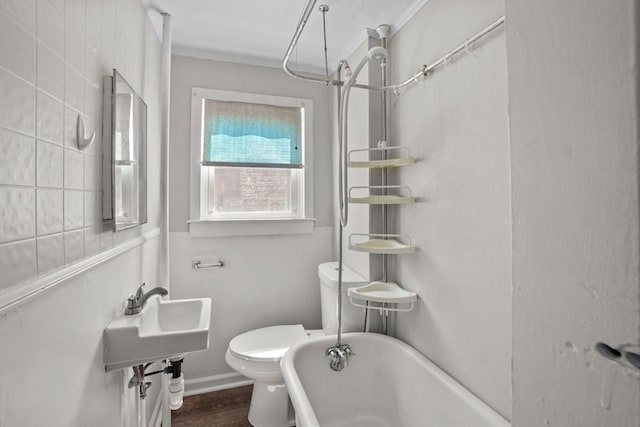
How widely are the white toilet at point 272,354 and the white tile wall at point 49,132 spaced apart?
0.92 metres

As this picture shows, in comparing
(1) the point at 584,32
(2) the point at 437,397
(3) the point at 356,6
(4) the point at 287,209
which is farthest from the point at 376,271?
(1) the point at 584,32

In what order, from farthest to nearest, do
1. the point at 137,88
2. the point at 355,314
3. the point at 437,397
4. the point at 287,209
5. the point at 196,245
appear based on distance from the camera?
1. the point at 287,209
2. the point at 196,245
3. the point at 355,314
4. the point at 137,88
5. the point at 437,397

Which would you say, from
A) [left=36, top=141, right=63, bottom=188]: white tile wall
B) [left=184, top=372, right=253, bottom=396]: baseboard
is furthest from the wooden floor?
[left=36, top=141, right=63, bottom=188]: white tile wall

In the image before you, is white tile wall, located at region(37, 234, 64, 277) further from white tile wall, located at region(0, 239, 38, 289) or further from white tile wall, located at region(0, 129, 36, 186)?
white tile wall, located at region(0, 129, 36, 186)

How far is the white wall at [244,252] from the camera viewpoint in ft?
6.48

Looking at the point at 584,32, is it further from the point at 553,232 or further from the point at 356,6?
the point at 356,6

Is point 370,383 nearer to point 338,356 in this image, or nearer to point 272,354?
point 338,356

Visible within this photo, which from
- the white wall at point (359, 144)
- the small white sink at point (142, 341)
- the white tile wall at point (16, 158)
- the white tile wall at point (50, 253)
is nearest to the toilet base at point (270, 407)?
the small white sink at point (142, 341)

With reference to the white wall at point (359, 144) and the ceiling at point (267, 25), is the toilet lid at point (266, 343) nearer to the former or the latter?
the white wall at point (359, 144)

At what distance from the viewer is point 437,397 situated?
124cm

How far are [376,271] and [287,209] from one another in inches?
32.5

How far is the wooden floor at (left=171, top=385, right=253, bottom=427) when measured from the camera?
1.72 m

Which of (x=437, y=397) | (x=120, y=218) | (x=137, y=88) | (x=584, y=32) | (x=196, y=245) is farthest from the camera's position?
(x=196, y=245)

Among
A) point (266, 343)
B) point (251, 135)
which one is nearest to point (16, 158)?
point (266, 343)
